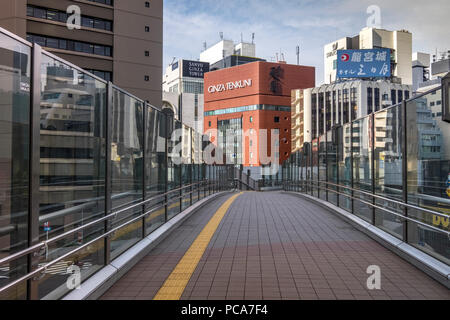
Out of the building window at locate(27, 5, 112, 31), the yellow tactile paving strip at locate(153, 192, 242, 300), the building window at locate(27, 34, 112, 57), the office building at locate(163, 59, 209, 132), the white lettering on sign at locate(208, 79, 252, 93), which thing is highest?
the office building at locate(163, 59, 209, 132)

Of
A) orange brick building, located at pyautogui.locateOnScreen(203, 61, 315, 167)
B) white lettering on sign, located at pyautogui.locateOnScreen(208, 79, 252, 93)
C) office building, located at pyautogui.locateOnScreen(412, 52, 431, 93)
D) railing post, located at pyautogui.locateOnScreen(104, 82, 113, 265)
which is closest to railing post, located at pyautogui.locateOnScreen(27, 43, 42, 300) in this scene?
railing post, located at pyautogui.locateOnScreen(104, 82, 113, 265)

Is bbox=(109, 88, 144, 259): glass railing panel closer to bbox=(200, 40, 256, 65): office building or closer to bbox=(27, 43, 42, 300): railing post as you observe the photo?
bbox=(27, 43, 42, 300): railing post

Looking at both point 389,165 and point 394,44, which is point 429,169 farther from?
point 394,44

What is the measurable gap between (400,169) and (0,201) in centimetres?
498

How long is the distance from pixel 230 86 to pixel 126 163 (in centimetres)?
8257

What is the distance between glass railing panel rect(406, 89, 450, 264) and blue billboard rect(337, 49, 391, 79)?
67.2 meters

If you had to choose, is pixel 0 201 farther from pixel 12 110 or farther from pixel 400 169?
pixel 400 169

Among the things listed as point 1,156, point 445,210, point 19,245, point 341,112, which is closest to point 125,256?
point 19,245

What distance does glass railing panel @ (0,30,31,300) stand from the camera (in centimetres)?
271

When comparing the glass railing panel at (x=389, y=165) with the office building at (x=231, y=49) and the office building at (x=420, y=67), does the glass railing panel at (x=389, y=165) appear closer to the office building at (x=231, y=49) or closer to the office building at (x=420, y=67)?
the office building at (x=420, y=67)

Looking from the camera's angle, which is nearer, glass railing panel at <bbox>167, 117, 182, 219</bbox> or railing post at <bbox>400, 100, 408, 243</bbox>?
railing post at <bbox>400, 100, 408, 243</bbox>

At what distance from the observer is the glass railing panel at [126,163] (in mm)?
4707

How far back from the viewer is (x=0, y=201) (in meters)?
2.70

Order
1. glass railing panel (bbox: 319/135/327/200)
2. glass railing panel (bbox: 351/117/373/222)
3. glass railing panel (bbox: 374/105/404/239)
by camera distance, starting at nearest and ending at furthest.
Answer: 1. glass railing panel (bbox: 374/105/404/239)
2. glass railing panel (bbox: 351/117/373/222)
3. glass railing panel (bbox: 319/135/327/200)
